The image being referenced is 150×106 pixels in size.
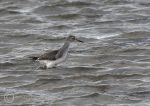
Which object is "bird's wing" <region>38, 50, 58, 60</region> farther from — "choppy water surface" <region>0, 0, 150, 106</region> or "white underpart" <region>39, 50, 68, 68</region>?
"choppy water surface" <region>0, 0, 150, 106</region>

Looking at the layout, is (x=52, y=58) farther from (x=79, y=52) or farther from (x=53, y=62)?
(x=79, y=52)

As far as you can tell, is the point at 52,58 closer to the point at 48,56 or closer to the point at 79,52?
the point at 48,56

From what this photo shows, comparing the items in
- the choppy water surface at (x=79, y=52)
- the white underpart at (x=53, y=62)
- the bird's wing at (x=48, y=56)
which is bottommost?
the choppy water surface at (x=79, y=52)

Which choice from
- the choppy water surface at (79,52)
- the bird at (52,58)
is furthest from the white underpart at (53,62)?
the choppy water surface at (79,52)

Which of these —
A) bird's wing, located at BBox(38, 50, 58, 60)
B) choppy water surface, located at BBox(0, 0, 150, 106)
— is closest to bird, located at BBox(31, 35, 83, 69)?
bird's wing, located at BBox(38, 50, 58, 60)

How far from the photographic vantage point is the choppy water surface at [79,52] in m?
12.2

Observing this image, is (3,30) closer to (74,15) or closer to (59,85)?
(74,15)

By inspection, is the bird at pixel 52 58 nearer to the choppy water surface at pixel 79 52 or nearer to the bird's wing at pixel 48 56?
the bird's wing at pixel 48 56

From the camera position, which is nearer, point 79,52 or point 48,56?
point 48,56

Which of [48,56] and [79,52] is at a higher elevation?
[48,56]

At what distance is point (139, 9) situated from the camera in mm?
19125

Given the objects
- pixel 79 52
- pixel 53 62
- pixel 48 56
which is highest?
pixel 48 56

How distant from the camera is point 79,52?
15703mm

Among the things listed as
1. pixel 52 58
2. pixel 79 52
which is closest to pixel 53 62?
pixel 52 58
